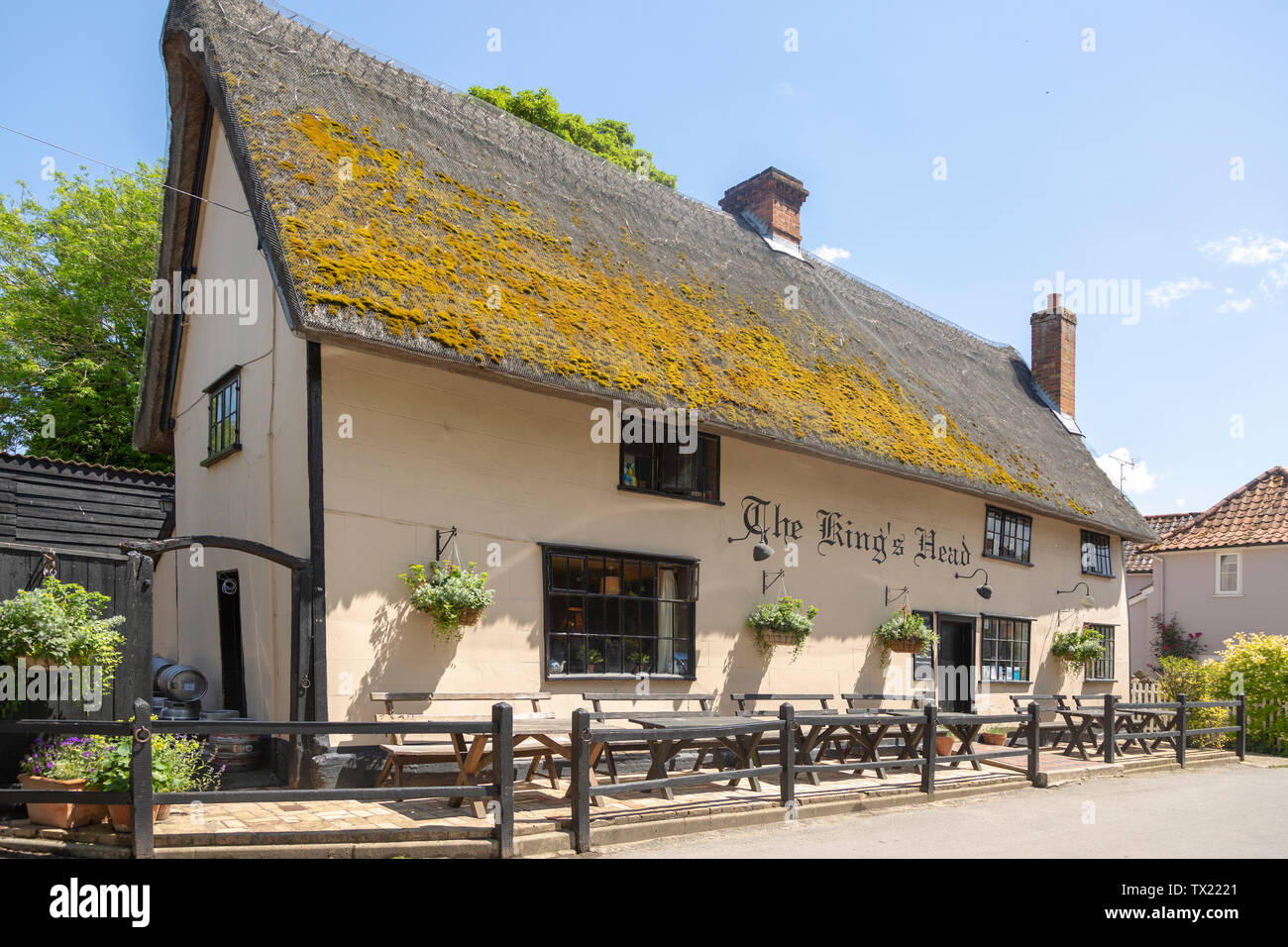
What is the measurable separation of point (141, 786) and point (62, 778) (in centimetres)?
89

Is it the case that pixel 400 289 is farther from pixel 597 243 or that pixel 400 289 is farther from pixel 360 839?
pixel 360 839

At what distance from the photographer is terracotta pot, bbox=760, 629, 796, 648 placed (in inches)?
464

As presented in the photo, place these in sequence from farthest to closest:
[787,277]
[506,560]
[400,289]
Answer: [787,277] → [506,560] → [400,289]

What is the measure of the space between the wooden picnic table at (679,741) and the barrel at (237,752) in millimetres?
3436

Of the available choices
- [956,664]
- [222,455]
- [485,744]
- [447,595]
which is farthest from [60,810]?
[956,664]

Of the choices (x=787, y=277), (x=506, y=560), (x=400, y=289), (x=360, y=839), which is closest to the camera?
(x=360, y=839)

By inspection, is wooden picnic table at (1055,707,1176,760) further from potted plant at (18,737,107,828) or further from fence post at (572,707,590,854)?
potted plant at (18,737,107,828)

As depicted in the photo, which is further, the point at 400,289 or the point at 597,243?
the point at 597,243

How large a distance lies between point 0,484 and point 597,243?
28.2ft

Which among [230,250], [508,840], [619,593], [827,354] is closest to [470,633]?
[619,593]

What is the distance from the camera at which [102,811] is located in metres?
6.68

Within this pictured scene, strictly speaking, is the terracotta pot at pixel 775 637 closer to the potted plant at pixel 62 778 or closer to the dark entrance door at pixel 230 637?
the dark entrance door at pixel 230 637

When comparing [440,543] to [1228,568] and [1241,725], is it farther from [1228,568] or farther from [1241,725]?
[1228,568]

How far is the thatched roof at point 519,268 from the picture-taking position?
29.0 feet
